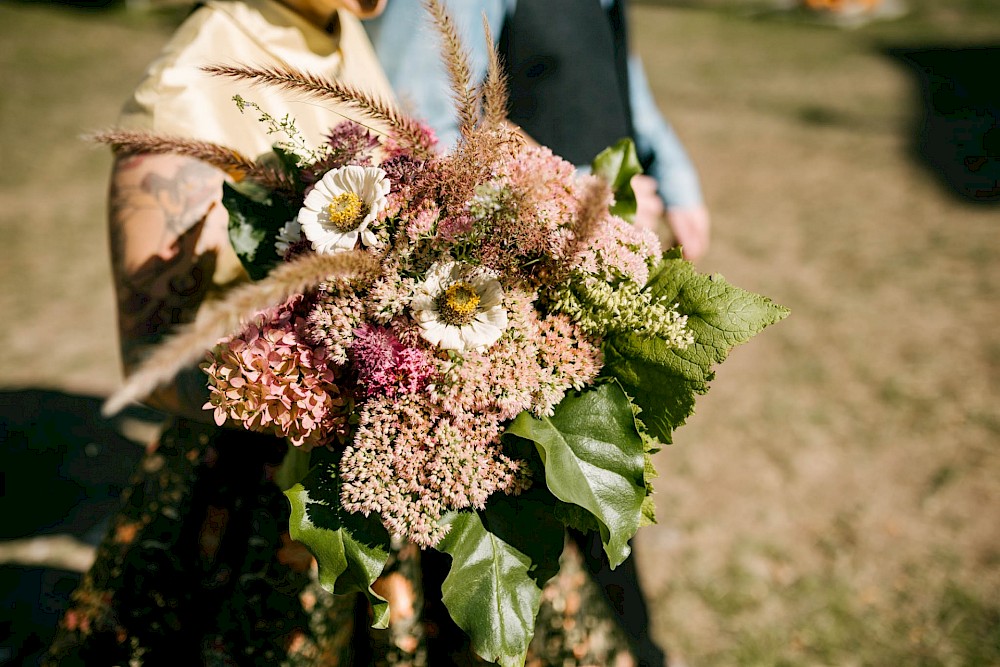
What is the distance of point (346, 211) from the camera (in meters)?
0.95

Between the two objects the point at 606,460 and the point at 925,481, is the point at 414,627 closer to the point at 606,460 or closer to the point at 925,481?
the point at 606,460

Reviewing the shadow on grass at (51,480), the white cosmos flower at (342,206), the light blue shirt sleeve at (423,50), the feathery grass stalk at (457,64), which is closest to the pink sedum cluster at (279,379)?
the white cosmos flower at (342,206)

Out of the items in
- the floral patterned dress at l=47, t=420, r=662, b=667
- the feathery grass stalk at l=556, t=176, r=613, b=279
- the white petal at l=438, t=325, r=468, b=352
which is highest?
the feathery grass stalk at l=556, t=176, r=613, b=279

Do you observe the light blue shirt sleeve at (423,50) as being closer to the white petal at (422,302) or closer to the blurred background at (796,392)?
the blurred background at (796,392)

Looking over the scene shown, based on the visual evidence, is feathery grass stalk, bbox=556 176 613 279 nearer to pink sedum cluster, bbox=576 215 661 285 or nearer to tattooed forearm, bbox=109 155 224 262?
pink sedum cluster, bbox=576 215 661 285

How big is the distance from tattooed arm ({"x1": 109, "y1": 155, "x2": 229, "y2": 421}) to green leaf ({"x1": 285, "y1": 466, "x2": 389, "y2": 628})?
429mm

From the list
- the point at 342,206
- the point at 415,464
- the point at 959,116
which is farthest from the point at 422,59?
the point at 959,116

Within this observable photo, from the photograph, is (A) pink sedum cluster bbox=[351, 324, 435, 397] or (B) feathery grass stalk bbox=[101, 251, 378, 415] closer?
(B) feathery grass stalk bbox=[101, 251, 378, 415]

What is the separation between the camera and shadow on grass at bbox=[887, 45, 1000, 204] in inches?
249

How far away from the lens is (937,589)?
2.73 metres

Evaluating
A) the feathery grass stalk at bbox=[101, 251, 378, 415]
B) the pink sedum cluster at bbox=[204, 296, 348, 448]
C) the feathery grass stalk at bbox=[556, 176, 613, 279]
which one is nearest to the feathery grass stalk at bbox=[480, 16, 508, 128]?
the feathery grass stalk at bbox=[556, 176, 613, 279]

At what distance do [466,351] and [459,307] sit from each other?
67 mm

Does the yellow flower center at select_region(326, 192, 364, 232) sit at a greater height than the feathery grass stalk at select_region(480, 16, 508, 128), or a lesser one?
lesser

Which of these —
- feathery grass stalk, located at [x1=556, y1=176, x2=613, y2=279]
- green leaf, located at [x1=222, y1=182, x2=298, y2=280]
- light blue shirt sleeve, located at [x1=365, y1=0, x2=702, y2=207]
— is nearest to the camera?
feathery grass stalk, located at [x1=556, y1=176, x2=613, y2=279]
